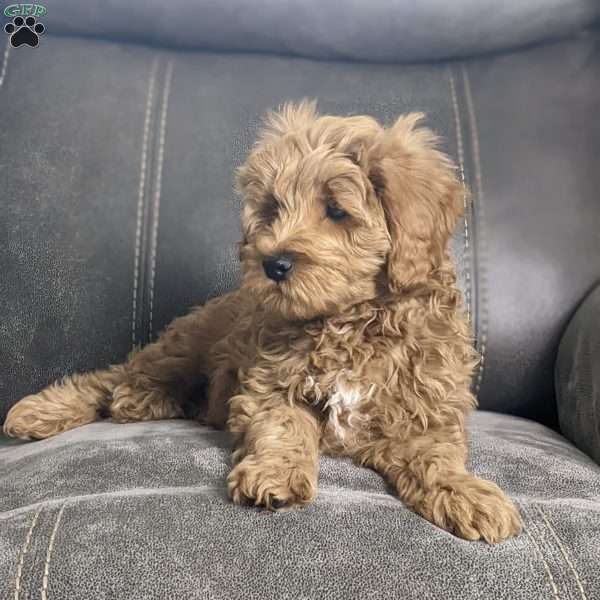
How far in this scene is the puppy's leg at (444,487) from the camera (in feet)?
4.37

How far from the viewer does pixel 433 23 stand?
259cm

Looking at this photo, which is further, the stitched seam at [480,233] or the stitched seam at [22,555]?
the stitched seam at [480,233]

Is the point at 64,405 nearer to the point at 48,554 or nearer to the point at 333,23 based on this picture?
the point at 48,554

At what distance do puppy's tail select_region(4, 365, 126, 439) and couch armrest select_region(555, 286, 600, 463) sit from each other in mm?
1344

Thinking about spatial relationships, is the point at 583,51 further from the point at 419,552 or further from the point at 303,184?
the point at 419,552

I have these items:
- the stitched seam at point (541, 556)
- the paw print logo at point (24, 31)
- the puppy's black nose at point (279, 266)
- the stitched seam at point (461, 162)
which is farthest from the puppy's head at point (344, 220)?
the paw print logo at point (24, 31)

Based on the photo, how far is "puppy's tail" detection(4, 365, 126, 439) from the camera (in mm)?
2133

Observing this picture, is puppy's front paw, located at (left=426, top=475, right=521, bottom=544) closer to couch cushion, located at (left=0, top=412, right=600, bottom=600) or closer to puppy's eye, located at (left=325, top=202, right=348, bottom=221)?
couch cushion, located at (left=0, top=412, right=600, bottom=600)

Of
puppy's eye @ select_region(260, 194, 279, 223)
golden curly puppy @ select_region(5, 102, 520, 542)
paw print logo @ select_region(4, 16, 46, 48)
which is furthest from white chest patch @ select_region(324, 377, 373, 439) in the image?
paw print logo @ select_region(4, 16, 46, 48)

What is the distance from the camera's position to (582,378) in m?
2.08

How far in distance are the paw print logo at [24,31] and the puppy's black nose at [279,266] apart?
5.14 feet

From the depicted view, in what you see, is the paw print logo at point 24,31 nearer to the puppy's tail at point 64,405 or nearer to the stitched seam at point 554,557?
the puppy's tail at point 64,405

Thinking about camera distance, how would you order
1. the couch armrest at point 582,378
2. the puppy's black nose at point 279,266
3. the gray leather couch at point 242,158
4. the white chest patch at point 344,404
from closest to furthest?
the puppy's black nose at point 279,266 → the white chest patch at point 344,404 → the couch armrest at point 582,378 → the gray leather couch at point 242,158

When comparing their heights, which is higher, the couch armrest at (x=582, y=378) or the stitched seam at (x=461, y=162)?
the stitched seam at (x=461, y=162)
